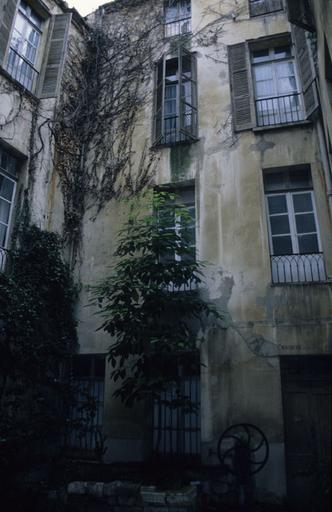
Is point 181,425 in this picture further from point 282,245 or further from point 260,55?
point 260,55

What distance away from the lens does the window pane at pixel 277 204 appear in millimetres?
8391

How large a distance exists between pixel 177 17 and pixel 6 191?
22.4 ft

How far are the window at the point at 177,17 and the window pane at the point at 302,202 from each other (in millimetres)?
5603

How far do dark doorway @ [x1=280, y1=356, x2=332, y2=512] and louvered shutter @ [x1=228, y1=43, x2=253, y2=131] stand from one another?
497cm

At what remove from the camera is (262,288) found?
7.59m

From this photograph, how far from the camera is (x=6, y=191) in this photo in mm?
8328

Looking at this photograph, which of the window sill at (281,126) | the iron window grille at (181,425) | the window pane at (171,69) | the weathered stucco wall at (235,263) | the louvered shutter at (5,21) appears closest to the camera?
the weathered stucco wall at (235,263)

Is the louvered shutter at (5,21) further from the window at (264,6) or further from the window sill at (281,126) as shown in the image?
the window at (264,6)

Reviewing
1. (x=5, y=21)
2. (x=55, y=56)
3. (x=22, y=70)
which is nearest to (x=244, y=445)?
(x=22, y=70)

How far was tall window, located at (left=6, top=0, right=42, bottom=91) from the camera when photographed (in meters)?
9.00

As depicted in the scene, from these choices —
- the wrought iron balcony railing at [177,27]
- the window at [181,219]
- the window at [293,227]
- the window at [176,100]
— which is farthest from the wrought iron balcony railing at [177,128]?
the wrought iron balcony railing at [177,27]

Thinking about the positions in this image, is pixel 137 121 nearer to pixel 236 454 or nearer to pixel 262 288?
pixel 262 288

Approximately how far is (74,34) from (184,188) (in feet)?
17.2

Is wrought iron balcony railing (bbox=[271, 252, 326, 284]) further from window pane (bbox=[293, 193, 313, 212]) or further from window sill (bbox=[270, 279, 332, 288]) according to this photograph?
window pane (bbox=[293, 193, 313, 212])
